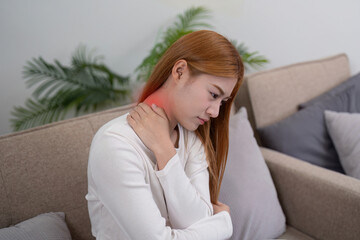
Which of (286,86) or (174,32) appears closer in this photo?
(286,86)

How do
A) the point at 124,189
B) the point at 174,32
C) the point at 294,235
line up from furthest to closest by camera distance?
the point at 174,32, the point at 294,235, the point at 124,189

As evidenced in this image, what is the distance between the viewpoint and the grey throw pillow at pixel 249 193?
1247mm

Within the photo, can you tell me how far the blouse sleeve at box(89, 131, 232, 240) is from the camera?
81 centimetres

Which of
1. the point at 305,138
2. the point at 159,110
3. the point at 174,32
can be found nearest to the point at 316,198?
the point at 305,138

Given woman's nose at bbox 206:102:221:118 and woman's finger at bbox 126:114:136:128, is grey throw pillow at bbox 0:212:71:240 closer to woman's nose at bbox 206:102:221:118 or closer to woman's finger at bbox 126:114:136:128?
woman's finger at bbox 126:114:136:128

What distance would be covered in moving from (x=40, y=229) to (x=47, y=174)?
7.3 inches

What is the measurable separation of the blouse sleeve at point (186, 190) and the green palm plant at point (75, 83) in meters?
0.89

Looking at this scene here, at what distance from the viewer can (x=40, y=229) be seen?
0.97 m

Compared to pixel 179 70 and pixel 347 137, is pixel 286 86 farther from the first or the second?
pixel 179 70

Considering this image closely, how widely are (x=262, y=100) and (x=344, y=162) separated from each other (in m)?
0.47

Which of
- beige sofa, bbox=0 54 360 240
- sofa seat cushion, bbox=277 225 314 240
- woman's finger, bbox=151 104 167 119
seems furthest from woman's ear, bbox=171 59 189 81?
sofa seat cushion, bbox=277 225 314 240

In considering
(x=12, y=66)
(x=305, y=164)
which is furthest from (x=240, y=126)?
(x=12, y=66)

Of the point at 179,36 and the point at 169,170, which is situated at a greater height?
the point at 179,36

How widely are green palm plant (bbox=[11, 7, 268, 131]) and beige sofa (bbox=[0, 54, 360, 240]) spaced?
57 centimetres
